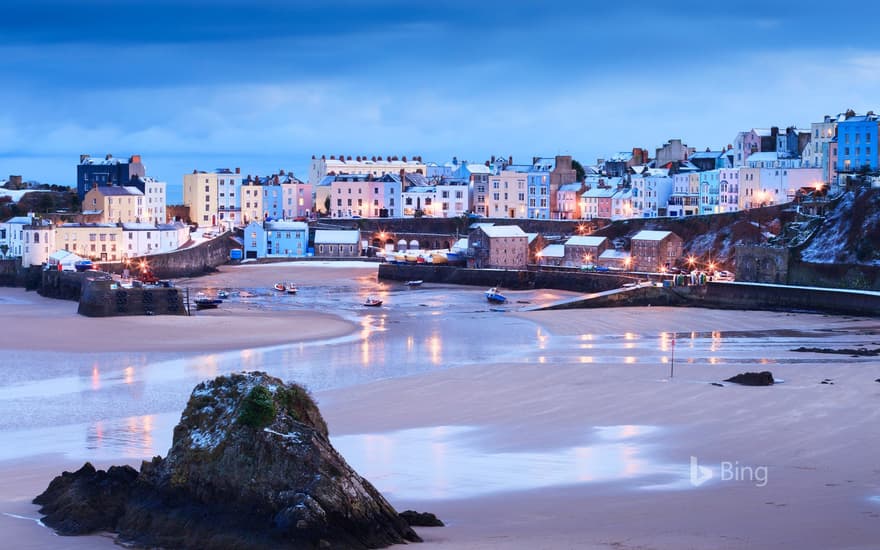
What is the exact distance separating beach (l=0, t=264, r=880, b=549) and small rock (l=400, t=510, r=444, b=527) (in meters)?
0.14

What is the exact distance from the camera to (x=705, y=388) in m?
23.1

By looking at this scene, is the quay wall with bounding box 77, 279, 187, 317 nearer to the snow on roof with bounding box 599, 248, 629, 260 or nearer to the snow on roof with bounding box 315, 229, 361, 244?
the snow on roof with bounding box 599, 248, 629, 260

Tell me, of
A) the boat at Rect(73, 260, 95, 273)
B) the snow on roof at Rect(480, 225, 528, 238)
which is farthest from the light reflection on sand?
the snow on roof at Rect(480, 225, 528, 238)

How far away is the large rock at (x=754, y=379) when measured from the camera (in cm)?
2344

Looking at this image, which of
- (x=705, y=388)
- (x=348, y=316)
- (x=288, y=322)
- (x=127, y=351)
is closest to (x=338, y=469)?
(x=705, y=388)

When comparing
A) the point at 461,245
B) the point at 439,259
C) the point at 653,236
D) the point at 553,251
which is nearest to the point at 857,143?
the point at 653,236

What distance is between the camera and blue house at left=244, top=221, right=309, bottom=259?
73438 millimetres

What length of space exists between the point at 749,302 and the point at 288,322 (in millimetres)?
18074

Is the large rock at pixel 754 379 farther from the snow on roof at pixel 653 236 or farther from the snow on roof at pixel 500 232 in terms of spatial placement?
the snow on roof at pixel 500 232

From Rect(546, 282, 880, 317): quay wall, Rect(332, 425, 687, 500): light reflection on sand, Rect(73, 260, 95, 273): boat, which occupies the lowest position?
Rect(332, 425, 687, 500): light reflection on sand

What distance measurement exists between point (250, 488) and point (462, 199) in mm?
75917

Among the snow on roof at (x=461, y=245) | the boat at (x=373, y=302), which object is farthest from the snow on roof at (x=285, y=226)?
the boat at (x=373, y=302)

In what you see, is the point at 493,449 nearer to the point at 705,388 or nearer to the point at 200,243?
the point at 705,388

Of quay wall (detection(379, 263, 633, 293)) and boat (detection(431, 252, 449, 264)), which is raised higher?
boat (detection(431, 252, 449, 264))
